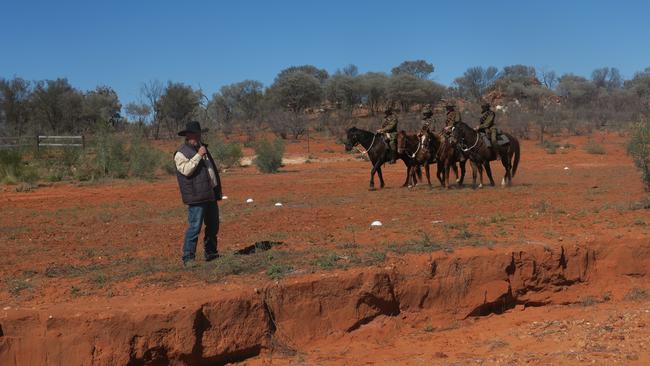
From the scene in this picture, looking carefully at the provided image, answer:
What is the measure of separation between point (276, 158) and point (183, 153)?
19.0 metres

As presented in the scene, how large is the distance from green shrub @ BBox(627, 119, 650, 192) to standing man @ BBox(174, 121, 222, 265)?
36.5 ft

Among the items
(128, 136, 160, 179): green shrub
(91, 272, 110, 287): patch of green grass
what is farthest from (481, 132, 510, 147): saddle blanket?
(128, 136, 160, 179): green shrub

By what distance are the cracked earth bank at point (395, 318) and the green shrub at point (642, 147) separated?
22.3 feet

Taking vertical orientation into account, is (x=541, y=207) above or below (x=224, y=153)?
below

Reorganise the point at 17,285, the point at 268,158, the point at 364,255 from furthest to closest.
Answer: the point at 268,158
the point at 364,255
the point at 17,285

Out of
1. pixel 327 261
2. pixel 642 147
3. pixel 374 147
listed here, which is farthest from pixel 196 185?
pixel 642 147

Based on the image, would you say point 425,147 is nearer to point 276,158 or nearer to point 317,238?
point 317,238

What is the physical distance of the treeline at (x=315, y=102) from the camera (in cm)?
4712

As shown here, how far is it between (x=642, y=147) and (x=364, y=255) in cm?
1007

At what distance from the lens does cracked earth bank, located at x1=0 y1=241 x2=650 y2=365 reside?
6363 mm

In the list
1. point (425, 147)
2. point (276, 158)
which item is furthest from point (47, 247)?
point (276, 158)

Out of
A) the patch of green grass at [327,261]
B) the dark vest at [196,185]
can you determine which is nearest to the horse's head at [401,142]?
the patch of green grass at [327,261]

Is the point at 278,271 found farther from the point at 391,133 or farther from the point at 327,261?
the point at 391,133

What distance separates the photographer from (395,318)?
7.73 metres
